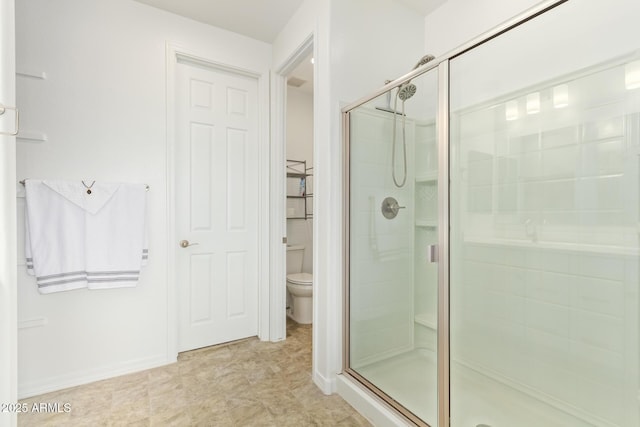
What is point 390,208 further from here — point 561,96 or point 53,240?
point 53,240

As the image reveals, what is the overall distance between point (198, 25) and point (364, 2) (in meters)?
1.32

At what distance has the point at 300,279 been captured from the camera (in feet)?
10.3

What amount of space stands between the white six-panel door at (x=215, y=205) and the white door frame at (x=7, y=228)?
3.68 ft

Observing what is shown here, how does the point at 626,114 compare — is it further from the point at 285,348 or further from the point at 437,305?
the point at 285,348

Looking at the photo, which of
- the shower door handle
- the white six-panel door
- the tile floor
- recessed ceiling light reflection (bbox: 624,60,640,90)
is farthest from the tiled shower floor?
the white six-panel door

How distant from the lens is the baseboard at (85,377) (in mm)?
1893

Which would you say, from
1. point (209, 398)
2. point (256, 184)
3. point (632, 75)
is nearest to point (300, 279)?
point (256, 184)

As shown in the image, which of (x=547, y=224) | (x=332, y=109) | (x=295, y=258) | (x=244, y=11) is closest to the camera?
(x=547, y=224)

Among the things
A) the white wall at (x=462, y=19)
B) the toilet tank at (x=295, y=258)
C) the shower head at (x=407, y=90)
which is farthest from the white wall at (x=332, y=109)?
the toilet tank at (x=295, y=258)

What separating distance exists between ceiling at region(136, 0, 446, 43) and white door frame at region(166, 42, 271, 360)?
0.89 ft

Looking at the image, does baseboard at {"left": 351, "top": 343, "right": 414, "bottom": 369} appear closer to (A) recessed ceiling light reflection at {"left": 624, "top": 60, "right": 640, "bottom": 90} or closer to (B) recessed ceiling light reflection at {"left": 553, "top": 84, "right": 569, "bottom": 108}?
(B) recessed ceiling light reflection at {"left": 553, "top": 84, "right": 569, "bottom": 108}

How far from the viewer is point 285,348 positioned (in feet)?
8.41

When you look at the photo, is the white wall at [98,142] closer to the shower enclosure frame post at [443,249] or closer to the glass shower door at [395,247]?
the glass shower door at [395,247]

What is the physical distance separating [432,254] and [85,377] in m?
2.36
